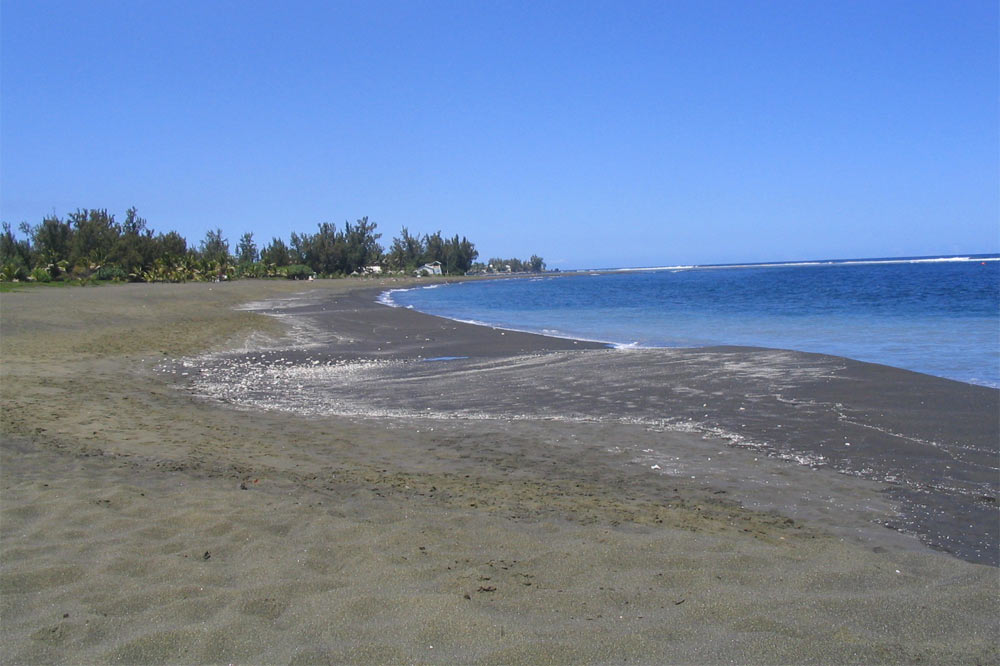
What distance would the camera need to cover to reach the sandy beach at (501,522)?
3201mm

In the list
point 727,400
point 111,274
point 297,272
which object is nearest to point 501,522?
point 727,400

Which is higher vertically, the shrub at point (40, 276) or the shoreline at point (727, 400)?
the shrub at point (40, 276)

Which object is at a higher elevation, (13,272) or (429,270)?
(429,270)

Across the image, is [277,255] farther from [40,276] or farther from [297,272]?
[40,276]

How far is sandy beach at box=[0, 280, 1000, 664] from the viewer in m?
3.20

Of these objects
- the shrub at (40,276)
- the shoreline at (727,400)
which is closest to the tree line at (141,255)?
the shrub at (40,276)

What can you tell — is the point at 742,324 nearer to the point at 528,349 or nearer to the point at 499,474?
the point at 528,349

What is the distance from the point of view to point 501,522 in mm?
4797

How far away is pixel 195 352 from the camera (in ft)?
50.5

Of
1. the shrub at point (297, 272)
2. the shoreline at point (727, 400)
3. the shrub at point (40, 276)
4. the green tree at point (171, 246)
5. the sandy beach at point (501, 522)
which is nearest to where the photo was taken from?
the sandy beach at point (501, 522)

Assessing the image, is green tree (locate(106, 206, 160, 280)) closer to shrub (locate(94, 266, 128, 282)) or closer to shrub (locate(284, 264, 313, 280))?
shrub (locate(94, 266, 128, 282))

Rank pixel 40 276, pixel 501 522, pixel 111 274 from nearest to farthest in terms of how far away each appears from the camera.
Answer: pixel 501 522 < pixel 40 276 < pixel 111 274

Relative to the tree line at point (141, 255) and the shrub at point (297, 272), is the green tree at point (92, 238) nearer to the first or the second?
the tree line at point (141, 255)

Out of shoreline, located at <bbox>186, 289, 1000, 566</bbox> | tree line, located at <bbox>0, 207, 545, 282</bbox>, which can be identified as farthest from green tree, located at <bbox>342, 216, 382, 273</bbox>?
shoreline, located at <bbox>186, 289, 1000, 566</bbox>
